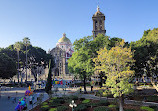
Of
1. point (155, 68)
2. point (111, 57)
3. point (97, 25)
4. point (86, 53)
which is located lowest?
point (155, 68)

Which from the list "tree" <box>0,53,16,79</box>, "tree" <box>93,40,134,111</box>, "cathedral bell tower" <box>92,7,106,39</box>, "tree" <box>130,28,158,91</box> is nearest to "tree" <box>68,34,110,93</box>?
"tree" <box>130,28,158,91</box>

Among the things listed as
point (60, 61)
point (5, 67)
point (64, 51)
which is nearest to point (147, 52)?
point (5, 67)

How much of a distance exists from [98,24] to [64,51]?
3416cm

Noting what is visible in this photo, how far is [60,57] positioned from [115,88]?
238 feet

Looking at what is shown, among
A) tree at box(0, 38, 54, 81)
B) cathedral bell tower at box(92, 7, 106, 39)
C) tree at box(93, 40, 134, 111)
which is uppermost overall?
cathedral bell tower at box(92, 7, 106, 39)

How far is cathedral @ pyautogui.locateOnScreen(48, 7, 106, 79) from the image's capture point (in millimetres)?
57916

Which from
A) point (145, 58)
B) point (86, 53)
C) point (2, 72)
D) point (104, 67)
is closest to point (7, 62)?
point (2, 72)

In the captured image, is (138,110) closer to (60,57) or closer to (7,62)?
(7,62)

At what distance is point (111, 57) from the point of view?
13.1 meters

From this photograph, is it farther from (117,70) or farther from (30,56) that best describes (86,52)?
(30,56)

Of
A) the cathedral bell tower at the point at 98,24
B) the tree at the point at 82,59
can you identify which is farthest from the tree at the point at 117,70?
the cathedral bell tower at the point at 98,24

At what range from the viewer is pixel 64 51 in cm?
8394

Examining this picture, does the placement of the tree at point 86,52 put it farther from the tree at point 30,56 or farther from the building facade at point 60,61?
the building facade at point 60,61

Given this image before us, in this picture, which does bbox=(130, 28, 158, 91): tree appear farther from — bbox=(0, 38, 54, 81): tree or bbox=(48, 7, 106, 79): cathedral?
bbox=(0, 38, 54, 81): tree
